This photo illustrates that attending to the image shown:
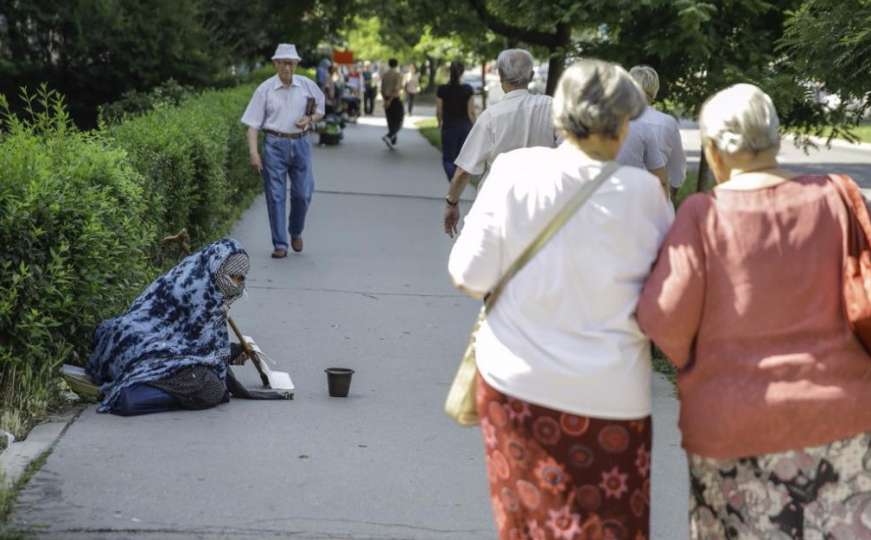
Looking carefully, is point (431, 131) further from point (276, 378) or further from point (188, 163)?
point (276, 378)

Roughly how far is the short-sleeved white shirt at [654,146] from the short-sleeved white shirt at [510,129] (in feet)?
1.49

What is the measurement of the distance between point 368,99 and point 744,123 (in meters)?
44.6

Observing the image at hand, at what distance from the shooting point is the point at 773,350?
3607mm

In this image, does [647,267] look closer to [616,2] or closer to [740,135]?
[740,135]

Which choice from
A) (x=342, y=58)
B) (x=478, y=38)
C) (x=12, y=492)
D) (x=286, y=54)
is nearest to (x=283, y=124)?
(x=286, y=54)

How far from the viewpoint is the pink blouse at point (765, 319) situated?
142 inches

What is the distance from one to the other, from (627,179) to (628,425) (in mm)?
622

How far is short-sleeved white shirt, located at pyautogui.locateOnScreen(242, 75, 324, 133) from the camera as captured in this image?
480 inches

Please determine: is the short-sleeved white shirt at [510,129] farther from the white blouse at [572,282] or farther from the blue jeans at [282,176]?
the blue jeans at [282,176]

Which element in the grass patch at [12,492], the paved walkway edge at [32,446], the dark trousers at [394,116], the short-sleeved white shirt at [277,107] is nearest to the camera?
the grass patch at [12,492]

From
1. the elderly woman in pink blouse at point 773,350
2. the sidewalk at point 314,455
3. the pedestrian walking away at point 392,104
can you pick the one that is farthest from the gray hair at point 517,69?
the pedestrian walking away at point 392,104

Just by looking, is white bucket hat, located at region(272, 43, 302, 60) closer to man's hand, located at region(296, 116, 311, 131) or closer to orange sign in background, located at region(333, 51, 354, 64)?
man's hand, located at region(296, 116, 311, 131)

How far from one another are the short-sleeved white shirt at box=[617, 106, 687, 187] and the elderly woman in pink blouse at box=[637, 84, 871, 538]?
3682 mm

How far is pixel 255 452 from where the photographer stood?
6.41 meters
